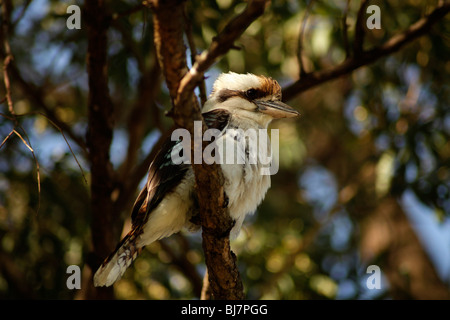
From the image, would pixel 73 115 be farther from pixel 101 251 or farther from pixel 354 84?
pixel 354 84

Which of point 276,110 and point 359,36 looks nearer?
point 276,110

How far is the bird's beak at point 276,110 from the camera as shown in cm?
253

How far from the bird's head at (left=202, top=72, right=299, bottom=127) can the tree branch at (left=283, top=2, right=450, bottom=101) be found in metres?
0.34

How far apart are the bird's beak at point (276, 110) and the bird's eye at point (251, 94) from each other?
0.03 meters

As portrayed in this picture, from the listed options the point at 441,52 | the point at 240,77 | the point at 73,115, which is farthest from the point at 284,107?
the point at 73,115

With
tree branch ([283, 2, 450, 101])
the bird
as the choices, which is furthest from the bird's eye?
tree branch ([283, 2, 450, 101])

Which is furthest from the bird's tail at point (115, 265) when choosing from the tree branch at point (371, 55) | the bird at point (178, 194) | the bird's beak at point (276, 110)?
the tree branch at point (371, 55)

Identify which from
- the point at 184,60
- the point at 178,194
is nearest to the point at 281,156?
the point at 178,194

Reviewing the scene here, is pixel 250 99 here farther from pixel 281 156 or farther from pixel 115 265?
pixel 281 156

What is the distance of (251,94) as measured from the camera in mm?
2609

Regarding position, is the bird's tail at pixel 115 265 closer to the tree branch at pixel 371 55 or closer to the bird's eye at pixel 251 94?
the bird's eye at pixel 251 94

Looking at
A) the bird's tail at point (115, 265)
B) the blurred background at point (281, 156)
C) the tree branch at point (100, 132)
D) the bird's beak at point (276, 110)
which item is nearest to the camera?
the bird's tail at point (115, 265)

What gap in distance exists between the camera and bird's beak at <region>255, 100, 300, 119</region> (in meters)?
2.53

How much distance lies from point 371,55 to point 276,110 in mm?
768
